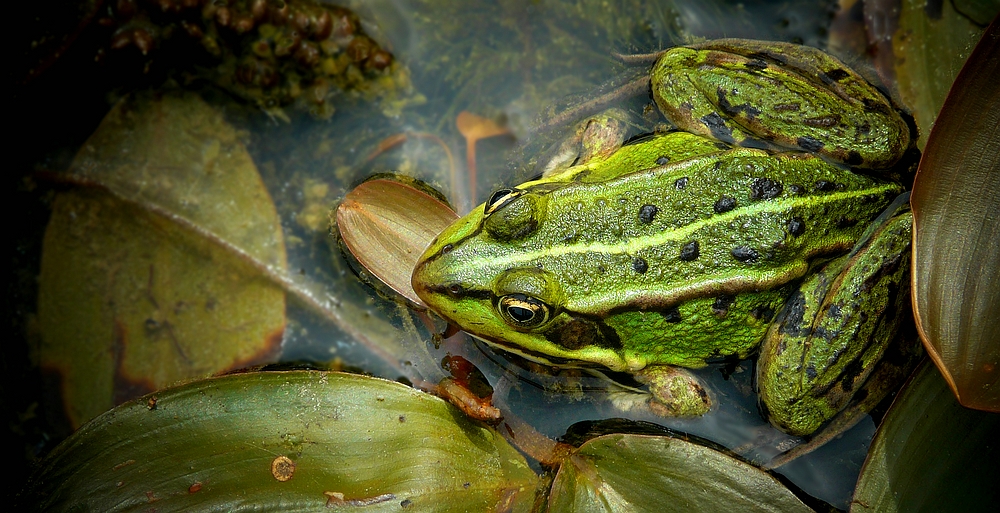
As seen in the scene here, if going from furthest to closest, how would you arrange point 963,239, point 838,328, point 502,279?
1. point 838,328
2. point 502,279
3. point 963,239

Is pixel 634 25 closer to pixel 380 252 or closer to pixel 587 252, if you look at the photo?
pixel 587 252

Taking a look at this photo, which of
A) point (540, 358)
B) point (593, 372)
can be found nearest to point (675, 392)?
A: point (593, 372)

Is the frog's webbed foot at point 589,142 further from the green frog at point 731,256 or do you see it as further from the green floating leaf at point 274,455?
the green floating leaf at point 274,455

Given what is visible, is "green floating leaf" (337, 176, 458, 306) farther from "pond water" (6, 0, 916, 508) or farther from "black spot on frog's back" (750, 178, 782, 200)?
"black spot on frog's back" (750, 178, 782, 200)

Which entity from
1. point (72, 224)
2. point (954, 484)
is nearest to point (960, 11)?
point (954, 484)

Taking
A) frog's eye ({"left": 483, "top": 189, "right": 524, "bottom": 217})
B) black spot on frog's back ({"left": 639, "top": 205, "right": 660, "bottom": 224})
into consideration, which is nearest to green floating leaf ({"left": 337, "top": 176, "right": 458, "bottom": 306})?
frog's eye ({"left": 483, "top": 189, "right": 524, "bottom": 217})

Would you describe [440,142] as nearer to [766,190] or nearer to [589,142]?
[589,142]

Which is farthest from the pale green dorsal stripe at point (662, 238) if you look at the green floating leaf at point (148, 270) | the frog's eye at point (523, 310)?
the green floating leaf at point (148, 270)
